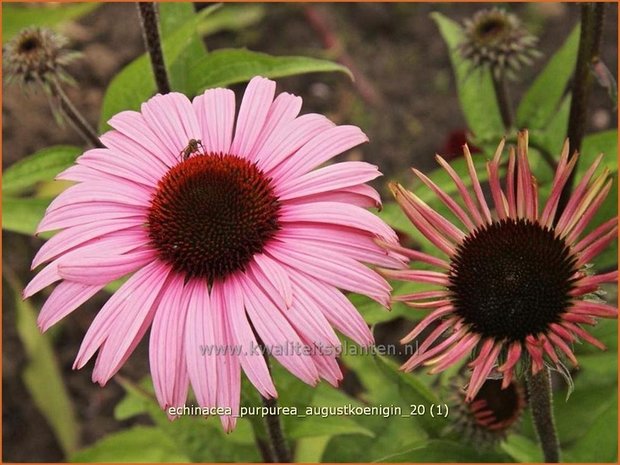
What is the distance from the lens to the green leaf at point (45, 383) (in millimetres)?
1795

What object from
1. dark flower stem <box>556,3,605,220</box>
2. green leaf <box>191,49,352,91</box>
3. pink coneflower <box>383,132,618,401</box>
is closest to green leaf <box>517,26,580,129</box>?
dark flower stem <box>556,3,605,220</box>

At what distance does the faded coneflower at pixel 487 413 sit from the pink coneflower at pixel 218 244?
35 centimetres

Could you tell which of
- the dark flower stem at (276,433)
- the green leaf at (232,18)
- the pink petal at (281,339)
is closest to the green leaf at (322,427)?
the dark flower stem at (276,433)

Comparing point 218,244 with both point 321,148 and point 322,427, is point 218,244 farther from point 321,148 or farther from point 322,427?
point 322,427

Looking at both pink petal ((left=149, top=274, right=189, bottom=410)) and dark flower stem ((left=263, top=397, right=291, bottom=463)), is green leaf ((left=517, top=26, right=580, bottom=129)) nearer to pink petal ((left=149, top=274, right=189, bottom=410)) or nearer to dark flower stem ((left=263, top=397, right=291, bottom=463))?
dark flower stem ((left=263, top=397, right=291, bottom=463))

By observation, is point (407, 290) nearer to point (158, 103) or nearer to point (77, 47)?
point (158, 103)

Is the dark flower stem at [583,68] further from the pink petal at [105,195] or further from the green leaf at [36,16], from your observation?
the green leaf at [36,16]

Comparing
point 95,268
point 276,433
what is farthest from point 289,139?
point 276,433

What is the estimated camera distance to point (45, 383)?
183 cm

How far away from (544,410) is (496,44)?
61 cm

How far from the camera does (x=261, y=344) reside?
805 mm

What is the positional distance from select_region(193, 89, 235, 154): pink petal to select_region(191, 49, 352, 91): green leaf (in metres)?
0.16

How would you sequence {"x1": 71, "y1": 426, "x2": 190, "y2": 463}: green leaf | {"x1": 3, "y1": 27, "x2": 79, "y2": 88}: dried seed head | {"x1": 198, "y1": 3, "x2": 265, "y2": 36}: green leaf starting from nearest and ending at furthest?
{"x1": 3, "y1": 27, "x2": 79, "y2": 88}: dried seed head → {"x1": 71, "y1": 426, "x2": 190, "y2": 463}: green leaf → {"x1": 198, "y1": 3, "x2": 265, "y2": 36}: green leaf

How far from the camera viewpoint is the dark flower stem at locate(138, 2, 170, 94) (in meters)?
1.06
